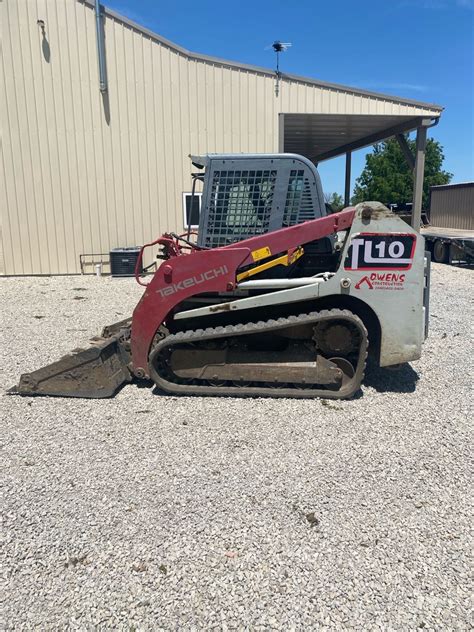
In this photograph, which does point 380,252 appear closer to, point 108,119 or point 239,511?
point 239,511

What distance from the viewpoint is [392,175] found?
169 feet

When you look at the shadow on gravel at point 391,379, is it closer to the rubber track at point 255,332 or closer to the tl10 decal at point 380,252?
the rubber track at point 255,332

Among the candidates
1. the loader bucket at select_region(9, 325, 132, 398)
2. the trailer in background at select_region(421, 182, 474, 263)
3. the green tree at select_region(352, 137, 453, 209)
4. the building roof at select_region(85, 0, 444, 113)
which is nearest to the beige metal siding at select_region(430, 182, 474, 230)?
the trailer in background at select_region(421, 182, 474, 263)

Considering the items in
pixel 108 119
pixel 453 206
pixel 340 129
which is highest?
pixel 340 129

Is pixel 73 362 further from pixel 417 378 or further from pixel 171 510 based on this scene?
pixel 417 378

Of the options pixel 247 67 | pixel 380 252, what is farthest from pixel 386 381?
pixel 247 67

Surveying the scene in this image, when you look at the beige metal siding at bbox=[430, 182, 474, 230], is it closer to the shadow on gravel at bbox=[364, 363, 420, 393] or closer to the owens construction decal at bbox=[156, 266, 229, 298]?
the shadow on gravel at bbox=[364, 363, 420, 393]

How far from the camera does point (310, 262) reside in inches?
196

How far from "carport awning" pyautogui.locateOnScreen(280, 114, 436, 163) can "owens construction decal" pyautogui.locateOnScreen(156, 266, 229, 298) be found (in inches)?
387

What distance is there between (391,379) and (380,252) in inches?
59.2

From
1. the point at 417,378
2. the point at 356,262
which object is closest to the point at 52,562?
the point at 356,262

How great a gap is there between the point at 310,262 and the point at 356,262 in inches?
26.7

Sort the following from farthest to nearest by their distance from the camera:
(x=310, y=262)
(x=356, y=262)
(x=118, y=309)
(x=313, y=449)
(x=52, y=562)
→ (x=118, y=309) < (x=310, y=262) < (x=356, y=262) < (x=313, y=449) < (x=52, y=562)

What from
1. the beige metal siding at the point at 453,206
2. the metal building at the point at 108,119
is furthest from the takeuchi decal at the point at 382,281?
the beige metal siding at the point at 453,206
